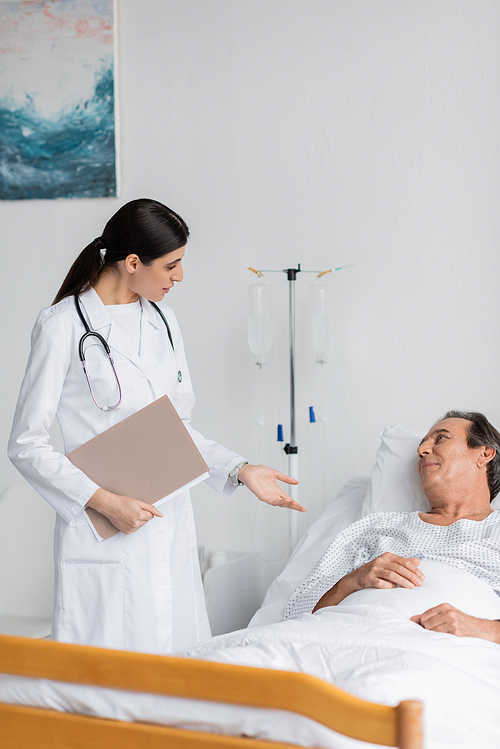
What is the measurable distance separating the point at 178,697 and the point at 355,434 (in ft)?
5.70

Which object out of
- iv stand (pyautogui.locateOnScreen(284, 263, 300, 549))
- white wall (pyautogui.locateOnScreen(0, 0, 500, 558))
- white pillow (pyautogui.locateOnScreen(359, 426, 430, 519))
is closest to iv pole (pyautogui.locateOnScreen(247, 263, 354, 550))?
iv stand (pyautogui.locateOnScreen(284, 263, 300, 549))

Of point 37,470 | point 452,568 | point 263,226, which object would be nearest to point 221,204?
point 263,226

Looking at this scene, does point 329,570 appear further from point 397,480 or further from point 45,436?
point 45,436

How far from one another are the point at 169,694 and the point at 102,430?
2.81 feet

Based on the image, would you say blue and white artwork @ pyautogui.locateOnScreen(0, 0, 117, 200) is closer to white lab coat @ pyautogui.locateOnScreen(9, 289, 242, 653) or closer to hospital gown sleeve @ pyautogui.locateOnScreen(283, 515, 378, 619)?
white lab coat @ pyautogui.locateOnScreen(9, 289, 242, 653)

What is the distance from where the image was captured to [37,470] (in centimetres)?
151

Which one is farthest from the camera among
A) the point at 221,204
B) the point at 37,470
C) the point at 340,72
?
the point at 221,204

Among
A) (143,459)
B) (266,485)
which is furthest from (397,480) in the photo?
(143,459)

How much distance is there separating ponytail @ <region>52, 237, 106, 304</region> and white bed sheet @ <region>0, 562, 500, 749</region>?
868 mm

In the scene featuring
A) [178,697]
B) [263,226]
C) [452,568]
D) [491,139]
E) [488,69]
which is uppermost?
[488,69]

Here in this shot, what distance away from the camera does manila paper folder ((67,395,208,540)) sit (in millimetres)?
1539

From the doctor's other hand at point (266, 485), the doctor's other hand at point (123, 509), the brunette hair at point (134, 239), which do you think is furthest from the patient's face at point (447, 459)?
the brunette hair at point (134, 239)

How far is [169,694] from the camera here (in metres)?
0.81

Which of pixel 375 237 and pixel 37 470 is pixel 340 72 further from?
pixel 37 470
